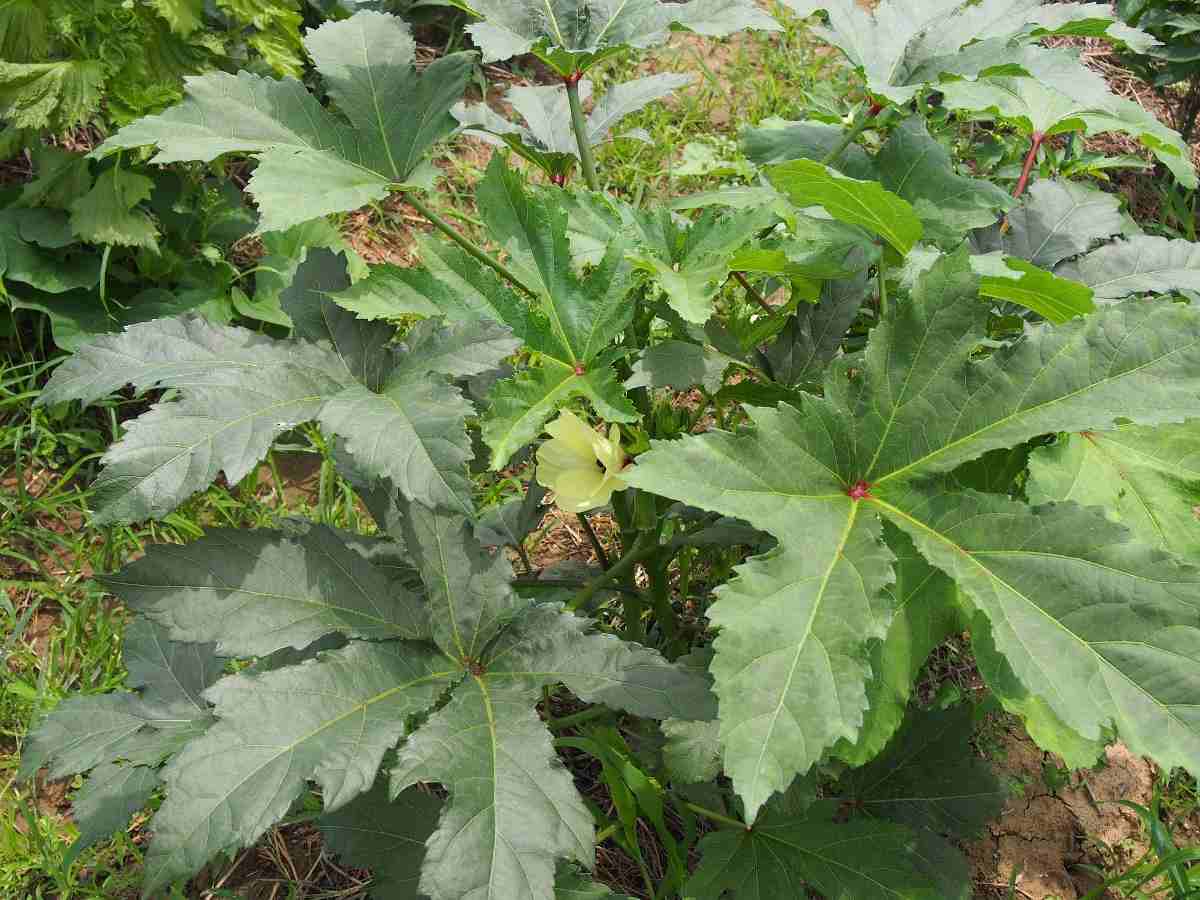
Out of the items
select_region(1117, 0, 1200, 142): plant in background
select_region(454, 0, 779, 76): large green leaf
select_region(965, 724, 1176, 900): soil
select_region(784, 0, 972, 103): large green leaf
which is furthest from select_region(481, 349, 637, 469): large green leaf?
select_region(1117, 0, 1200, 142): plant in background

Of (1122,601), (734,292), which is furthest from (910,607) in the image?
(734,292)

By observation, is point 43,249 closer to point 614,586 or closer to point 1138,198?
point 614,586

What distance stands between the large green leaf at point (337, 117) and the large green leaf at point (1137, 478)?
105cm

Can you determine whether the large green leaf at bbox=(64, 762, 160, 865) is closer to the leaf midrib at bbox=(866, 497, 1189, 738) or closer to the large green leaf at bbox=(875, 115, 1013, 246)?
Answer: the leaf midrib at bbox=(866, 497, 1189, 738)

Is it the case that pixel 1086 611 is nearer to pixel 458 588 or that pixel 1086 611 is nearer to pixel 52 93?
pixel 458 588

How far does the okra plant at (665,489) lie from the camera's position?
1233 mm

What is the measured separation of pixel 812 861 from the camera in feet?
5.14

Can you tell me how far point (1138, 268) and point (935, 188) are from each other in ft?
1.63

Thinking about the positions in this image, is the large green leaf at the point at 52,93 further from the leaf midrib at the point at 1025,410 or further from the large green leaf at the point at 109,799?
the leaf midrib at the point at 1025,410

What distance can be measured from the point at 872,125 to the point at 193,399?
4.01ft

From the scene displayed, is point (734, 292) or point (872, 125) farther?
point (734, 292)

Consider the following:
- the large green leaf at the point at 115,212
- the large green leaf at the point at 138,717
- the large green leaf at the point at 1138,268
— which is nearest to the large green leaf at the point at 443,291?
the large green leaf at the point at 138,717

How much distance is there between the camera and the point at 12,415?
108 inches

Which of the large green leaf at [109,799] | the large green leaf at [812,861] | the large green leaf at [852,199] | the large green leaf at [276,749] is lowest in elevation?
the large green leaf at [812,861]
